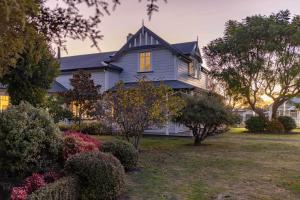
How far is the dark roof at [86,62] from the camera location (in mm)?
24909

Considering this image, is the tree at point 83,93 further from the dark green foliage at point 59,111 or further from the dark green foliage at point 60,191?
the dark green foliage at point 60,191

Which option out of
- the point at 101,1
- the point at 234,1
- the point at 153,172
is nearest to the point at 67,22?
the point at 101,1

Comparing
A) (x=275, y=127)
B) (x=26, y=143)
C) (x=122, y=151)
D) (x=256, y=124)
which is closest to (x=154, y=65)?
(x=256, y=124)

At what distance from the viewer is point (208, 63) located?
30.2m

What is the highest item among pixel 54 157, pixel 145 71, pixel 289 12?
pixel 289 12

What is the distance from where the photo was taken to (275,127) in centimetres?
2747

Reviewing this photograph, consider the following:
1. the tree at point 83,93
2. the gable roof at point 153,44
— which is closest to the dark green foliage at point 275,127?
the gable roof at point 153,44

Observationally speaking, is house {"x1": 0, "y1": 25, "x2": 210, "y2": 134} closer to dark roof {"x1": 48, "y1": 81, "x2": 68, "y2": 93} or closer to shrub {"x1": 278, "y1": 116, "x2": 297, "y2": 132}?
dark roof {"x1": 48, "y1": 81, "x2": 68, "y2": 93}

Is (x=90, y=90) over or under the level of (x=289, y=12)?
under

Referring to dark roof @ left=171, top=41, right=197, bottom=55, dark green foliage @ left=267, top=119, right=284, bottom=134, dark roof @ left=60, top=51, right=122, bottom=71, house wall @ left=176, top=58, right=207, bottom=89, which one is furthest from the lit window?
dark green foliage @ left=267, top=119, right=284, bottom=134

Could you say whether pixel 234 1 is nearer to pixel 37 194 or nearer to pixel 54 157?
pixel 54 157

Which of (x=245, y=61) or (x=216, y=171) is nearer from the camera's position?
(x=216, y=171)

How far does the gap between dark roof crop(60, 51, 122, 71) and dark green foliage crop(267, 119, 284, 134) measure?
13.6 m

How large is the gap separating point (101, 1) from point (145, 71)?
67.6 ft
